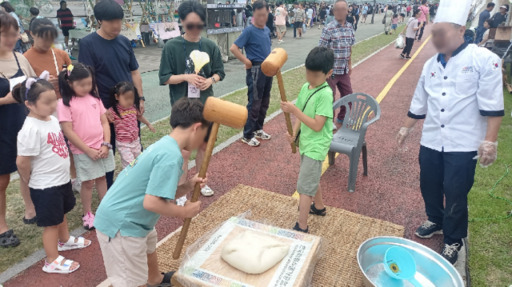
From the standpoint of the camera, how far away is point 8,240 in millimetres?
3361

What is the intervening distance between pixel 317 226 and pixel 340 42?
12.3ft

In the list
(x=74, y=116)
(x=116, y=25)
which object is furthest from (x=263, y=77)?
(x=74, y=116)

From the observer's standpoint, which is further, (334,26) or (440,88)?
(334,26)

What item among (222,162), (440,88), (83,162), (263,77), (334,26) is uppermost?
(334,26)

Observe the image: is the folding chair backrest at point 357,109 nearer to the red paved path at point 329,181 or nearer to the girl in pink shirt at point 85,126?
the red paved path at point 329,181

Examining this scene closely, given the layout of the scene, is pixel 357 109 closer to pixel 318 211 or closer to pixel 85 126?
pixel 318 211

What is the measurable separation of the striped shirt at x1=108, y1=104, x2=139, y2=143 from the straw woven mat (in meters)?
1.21

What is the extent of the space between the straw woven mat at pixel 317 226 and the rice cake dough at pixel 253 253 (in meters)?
0.53

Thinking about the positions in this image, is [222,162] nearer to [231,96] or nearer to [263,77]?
[263,77]

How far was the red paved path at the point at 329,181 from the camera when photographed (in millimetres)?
3144

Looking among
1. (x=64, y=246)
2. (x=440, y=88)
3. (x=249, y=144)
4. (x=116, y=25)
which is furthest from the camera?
(x=249, y=144)

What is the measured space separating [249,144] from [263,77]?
117 centimetres

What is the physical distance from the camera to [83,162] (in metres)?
3.50

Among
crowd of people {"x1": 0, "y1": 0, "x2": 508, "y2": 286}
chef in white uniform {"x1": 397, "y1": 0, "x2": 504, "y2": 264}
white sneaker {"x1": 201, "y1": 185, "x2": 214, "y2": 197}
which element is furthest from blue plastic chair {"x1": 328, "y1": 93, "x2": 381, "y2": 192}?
white sneaker {"x1": 201, "y1": 185, "x2": 214, "y2": 197}
